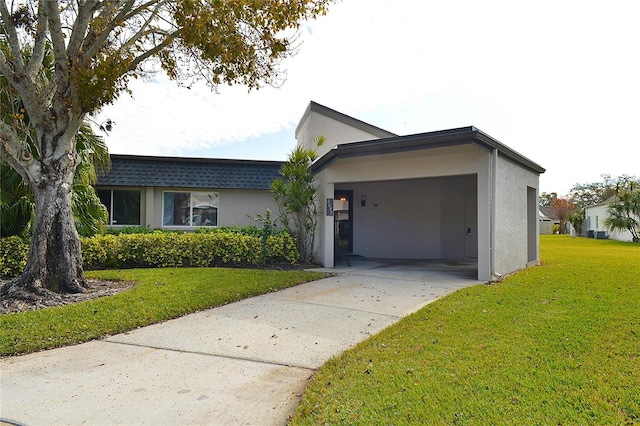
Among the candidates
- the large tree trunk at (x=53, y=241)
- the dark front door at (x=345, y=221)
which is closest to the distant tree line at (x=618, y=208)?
the dark front door at (x=345, y=221)

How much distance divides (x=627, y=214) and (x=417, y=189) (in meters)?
20.5

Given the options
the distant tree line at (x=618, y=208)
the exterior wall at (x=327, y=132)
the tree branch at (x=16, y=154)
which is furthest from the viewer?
the distant tree line at (x=618, y=208)

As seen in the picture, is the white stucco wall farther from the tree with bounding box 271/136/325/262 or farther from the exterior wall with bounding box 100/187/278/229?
the tree with bounding box 271/136/325/262

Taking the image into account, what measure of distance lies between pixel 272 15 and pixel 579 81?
7963mm

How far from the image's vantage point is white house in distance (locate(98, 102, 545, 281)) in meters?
10.6

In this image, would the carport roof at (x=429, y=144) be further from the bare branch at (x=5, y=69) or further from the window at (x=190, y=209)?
the bare branch at (x=5, y=69)

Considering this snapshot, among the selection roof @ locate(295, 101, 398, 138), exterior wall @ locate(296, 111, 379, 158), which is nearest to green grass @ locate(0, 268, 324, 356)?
exterior wall @ locate(296, 111, 379, 158)

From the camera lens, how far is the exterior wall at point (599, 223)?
88.5 feet

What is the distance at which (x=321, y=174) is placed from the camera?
1125cm

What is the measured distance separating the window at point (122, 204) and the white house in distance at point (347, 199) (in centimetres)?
5

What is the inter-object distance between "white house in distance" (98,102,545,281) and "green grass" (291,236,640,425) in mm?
4994

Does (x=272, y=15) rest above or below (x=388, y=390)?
above

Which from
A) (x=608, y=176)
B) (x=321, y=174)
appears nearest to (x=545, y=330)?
(x=321, y=174)

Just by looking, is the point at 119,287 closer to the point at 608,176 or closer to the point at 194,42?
the point at 194,42
